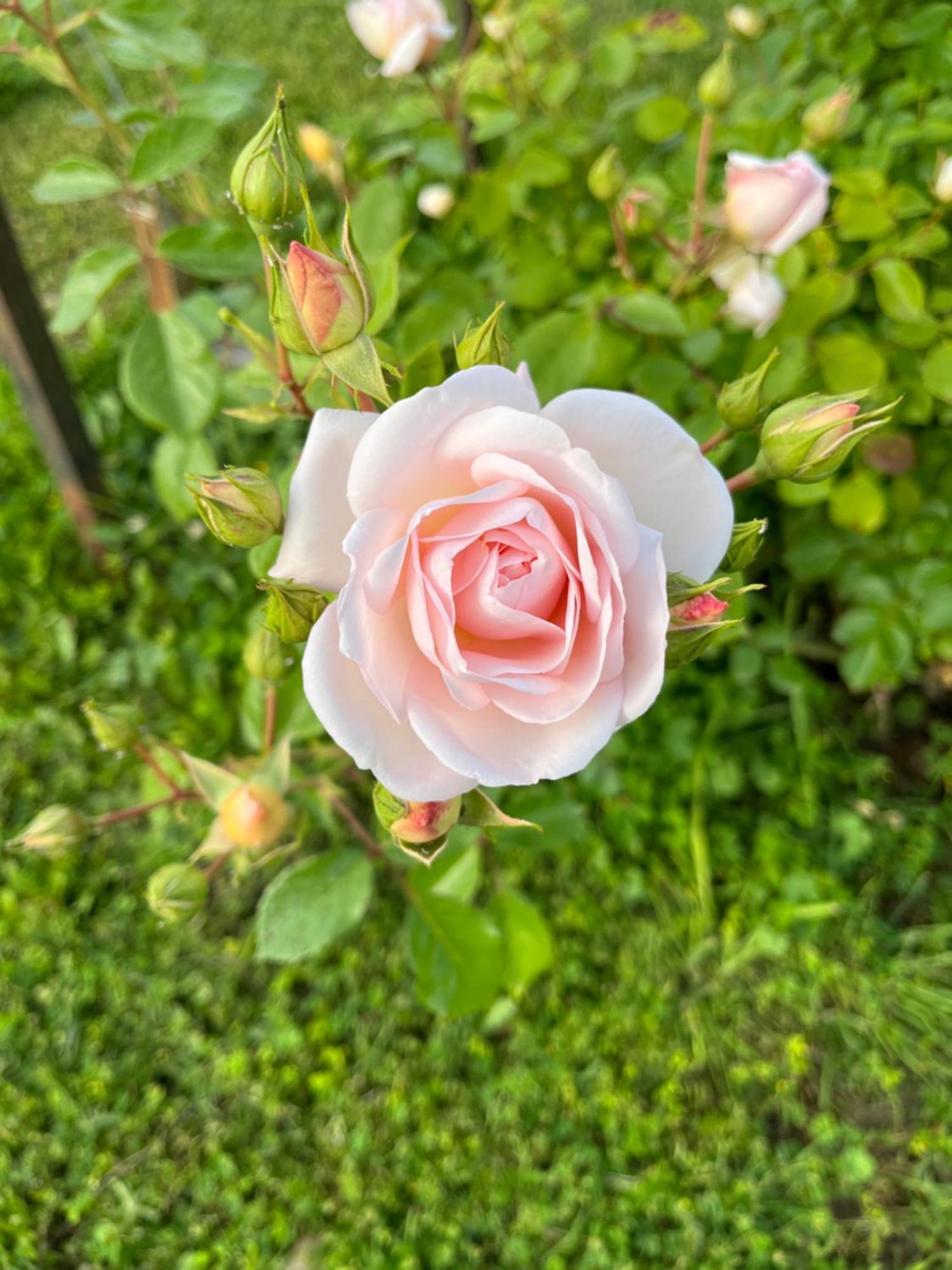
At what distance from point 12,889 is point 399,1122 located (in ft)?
2.47

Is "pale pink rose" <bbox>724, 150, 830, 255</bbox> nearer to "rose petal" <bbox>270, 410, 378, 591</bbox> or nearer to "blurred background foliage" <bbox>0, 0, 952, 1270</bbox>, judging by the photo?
"blurred background foliage" <bbox>0, 0, 952, 1270</bbox>

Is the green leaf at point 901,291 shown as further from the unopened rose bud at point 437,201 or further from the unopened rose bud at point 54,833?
the unopened rose bud at point 54,833

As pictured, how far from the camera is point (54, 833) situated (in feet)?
2.86

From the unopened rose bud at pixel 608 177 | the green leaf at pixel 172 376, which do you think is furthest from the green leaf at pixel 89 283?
the unopened rose bud at pixel 608 177

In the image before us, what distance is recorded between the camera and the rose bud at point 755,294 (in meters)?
0.93

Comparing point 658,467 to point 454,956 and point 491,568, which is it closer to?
point 491,568

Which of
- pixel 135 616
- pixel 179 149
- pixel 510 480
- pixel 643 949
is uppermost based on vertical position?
pixel 179 149

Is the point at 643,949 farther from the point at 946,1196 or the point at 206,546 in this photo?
the point at 206,546

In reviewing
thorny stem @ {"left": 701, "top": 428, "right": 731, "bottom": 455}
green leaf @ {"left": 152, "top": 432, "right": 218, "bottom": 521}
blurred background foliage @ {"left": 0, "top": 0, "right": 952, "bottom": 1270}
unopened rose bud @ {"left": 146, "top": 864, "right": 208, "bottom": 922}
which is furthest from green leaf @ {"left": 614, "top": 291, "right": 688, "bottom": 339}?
unopened rose bud @ {"left": 146, "top": 864, "right": 208, "bottom": 922}

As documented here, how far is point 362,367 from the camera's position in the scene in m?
0.56

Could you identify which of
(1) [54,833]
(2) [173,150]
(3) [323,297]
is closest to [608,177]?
(2) [173,150]

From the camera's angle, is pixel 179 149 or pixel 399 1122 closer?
pixel 179 149

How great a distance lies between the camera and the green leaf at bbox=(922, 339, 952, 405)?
94 centimetres

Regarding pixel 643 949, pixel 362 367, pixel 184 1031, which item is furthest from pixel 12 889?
pixel 362 367
